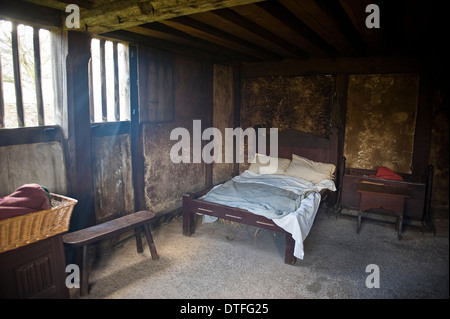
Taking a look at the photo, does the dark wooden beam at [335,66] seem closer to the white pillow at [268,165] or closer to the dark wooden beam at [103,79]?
the white pillow at [268,165]

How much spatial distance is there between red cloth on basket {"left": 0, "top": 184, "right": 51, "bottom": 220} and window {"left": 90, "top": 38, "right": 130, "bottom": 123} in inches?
48.7

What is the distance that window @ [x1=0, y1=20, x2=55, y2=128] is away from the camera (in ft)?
8.59

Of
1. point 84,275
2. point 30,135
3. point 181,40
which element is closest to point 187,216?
point 84,275

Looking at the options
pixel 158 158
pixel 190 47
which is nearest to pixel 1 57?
pixel 158 158

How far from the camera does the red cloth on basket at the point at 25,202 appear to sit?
2.11 metres

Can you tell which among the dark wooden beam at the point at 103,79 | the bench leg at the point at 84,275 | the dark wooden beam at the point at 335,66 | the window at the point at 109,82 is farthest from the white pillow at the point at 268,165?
the bench leg at the point at 84,275

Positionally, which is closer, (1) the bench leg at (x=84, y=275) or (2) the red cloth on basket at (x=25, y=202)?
(2) the red cloth on basket at (x=25, y=202)

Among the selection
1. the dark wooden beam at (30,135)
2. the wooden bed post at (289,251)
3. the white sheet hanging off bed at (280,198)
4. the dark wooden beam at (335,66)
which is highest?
the dark wooden beam at (335,66)

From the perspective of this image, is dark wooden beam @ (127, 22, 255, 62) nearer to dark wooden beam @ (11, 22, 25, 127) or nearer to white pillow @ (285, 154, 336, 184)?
dark wooden beam @ (11, 22, 25, 127)

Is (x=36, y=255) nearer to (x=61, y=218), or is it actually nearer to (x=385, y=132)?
(x=61, y=218)

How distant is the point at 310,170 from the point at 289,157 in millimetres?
586

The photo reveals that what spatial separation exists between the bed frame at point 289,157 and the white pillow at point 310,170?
16cm

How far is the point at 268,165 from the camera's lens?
5.01 meters

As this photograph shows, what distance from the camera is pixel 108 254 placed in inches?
134
